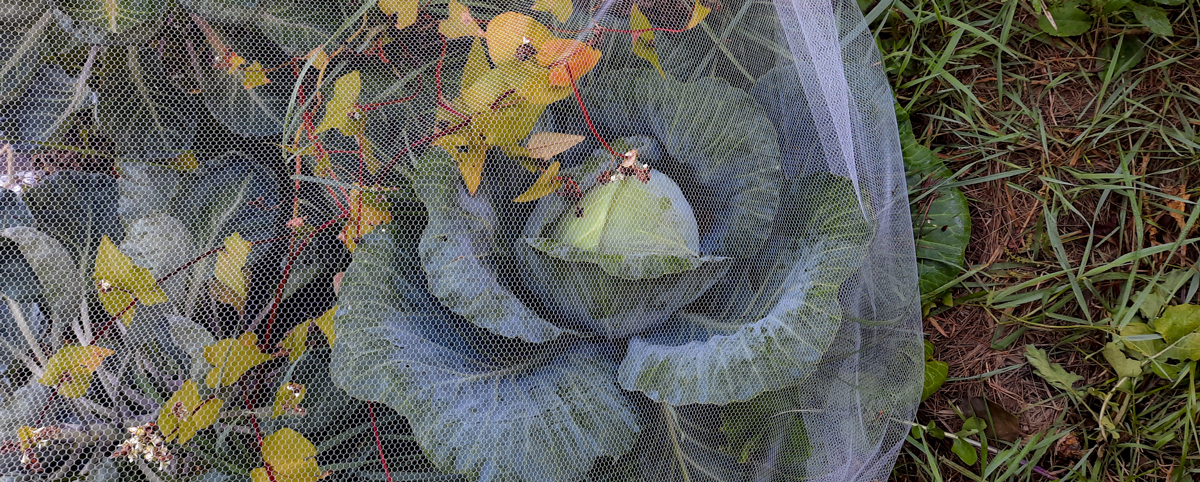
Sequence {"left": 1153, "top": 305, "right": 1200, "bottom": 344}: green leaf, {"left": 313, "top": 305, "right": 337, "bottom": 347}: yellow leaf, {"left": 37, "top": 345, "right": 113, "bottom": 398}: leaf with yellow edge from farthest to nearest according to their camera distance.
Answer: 1. {"left": 1153, "top": 305, "right": 1200, "bottom": 344}: green leaf
2. {"left": 313, "top": 305, "right": 337, "bottom": 347}: yellow leaf
3. {"left": 37, "top": 345, "right": 113, "bottom": 398}: leaf with yellow edge

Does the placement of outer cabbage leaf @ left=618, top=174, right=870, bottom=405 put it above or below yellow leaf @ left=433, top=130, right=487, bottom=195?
below

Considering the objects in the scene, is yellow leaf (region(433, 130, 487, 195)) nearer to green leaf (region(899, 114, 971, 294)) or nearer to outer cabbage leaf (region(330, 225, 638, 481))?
outer cabbage leaf (region(330, 225, 638, 481))

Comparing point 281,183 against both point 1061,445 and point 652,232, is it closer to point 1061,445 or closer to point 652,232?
point 652,232

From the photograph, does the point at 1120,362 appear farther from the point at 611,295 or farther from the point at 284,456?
the point at 284,456

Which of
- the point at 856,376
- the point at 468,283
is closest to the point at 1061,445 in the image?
the point at 856,376

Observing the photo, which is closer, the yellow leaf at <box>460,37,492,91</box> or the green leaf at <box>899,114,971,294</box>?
the yellow leaf at <box>460,37,492,91</box>

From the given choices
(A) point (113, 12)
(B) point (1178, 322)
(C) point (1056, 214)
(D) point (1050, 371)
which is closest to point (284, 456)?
(A) point (113, 12)

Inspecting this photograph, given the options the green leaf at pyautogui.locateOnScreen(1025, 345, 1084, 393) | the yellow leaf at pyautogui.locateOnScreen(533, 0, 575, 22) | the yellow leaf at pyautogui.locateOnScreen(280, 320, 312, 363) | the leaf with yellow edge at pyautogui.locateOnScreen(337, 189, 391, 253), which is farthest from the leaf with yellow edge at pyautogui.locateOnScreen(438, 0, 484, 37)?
the green leaf at pyautogui.locateOnScreen(1025, 345, 1084, 393)
